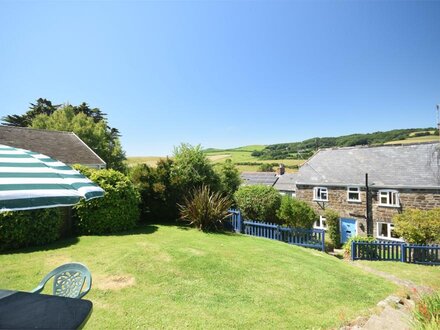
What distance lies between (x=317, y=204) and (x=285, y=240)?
14575 millimetres

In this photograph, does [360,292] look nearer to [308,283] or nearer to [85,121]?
[308,283]

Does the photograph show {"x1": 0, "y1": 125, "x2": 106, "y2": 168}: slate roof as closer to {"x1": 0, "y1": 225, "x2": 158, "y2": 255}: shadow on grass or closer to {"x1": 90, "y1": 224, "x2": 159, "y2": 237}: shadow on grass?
{"x1": 90, "y1": 224, "x2": 159, "y2": 237}: shadow on grass

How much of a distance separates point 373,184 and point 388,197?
153cm

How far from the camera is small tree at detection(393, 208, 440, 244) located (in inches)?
576

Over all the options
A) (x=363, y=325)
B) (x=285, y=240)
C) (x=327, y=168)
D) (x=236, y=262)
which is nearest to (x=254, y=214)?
(x=285, y=240)

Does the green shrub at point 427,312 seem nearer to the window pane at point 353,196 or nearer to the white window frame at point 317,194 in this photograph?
the window pane at point 353,196

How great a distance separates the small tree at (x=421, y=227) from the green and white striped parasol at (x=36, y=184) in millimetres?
18410

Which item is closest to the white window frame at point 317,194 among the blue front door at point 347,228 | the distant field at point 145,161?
the blue front door at point 347,228

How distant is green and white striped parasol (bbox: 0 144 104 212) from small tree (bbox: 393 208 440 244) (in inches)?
725

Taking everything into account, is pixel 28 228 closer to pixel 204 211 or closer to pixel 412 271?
pixel 204 211

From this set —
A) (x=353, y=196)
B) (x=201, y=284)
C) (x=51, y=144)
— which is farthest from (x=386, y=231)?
(x=51, y=144)

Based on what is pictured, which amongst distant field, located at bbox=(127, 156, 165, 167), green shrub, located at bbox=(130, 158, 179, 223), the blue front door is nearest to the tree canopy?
distant field, located at bbox=(127, 156, 165, 167)

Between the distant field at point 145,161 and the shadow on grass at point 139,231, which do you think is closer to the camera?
the shadow on grass at point 139,231

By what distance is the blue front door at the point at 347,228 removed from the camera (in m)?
23.1
